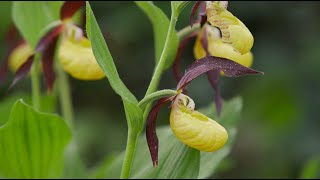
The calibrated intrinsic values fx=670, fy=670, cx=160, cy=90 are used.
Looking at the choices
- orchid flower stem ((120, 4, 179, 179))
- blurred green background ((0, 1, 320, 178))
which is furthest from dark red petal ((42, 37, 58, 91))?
blurred green background ((0, 1, 320, 178))

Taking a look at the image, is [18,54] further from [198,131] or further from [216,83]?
[198,131]

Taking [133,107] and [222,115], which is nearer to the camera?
[133,107]

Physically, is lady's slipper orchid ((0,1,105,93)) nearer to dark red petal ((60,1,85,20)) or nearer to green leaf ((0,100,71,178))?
dark red petal ((60,1,85,20))

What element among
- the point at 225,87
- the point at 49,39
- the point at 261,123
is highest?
the point at 49,39

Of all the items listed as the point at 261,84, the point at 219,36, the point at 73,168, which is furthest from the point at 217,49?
the point at 261,84

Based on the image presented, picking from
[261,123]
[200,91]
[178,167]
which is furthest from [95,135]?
[178,167]

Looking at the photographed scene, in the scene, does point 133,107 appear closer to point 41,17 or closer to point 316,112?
point 41,17

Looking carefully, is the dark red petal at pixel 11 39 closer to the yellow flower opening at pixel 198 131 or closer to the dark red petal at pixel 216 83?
the dark red petal at pixel 216 83
